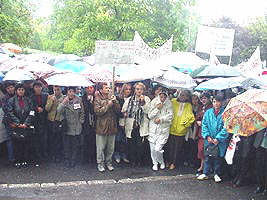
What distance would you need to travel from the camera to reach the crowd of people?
20.3ft

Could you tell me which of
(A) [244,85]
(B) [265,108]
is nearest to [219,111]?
(A) [244,85]

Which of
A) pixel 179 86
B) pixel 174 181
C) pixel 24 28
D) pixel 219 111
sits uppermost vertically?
pixel 24 28

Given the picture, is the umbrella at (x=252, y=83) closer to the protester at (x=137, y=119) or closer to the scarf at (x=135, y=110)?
the protester at (x=137, y=119)

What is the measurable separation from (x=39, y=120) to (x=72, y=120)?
76 cm

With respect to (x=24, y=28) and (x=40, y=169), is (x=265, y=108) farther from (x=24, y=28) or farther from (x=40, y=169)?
(x=24, y=28)

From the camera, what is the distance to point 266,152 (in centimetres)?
562

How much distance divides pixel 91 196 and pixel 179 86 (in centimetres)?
268

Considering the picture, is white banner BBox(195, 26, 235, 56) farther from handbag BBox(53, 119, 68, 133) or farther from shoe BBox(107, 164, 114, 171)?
handbag BBox(53, 119, 68, 133)


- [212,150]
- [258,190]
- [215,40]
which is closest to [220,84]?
[212,150]

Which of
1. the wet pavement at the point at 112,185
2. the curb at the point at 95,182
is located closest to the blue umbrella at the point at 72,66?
the wet pavement at the point at 112,185

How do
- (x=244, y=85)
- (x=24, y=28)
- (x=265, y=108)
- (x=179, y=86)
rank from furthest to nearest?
(x=24, y=28) → (x=179, y=86) → (x=244, y=85) → (x=265, y=108)

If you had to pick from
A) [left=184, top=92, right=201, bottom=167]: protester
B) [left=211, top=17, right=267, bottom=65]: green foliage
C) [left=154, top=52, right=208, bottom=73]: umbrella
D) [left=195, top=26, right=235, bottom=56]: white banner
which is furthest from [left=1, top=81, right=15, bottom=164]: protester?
[left=211, top=17, right=267, bottom=65]: green foliage

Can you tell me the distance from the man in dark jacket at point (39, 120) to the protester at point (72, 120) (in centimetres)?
56

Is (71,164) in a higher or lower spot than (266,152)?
lower
